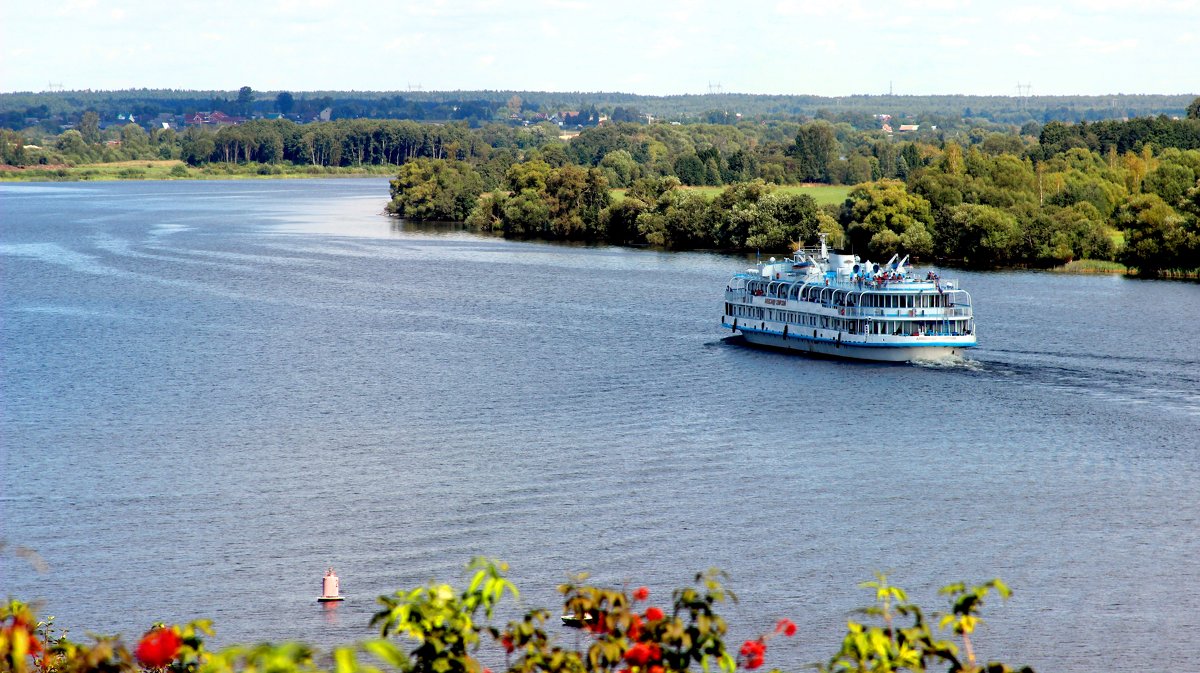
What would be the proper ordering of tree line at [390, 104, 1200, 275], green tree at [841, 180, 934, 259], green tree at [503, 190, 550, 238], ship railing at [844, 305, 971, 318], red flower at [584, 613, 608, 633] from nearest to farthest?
red flower at [584, 613, 608, 633] → ship railing at [844, 305, 971, 318] → tree line at [390, 104, 1200, 275] → green tree at [841, 180, 934, 259] → green tree at [503, 190, 550, 238]

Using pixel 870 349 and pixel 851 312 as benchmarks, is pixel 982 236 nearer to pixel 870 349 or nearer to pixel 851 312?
pixel 851 312

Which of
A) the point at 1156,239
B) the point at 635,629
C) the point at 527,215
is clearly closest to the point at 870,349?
the point at 1156,239

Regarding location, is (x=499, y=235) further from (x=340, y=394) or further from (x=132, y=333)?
(x=340, y=394)

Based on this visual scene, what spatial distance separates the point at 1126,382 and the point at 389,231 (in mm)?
119943

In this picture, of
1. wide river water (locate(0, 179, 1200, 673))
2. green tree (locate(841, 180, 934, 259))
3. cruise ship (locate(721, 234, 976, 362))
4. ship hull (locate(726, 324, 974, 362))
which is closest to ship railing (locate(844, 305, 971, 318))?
cruise ship (locate(721, 234, 976, 362))

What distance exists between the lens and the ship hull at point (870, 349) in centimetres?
8688

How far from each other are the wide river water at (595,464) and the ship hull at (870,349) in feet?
4.56

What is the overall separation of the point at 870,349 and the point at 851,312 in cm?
261

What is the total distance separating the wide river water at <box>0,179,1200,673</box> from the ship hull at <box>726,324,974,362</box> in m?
1.39

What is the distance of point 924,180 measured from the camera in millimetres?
156250

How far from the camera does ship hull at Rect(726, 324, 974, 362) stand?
86.9 meters

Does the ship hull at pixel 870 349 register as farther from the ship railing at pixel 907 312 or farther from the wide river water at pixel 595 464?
the ship railing at pixel 907 312

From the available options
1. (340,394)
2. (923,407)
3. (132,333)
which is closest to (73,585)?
(340,394)

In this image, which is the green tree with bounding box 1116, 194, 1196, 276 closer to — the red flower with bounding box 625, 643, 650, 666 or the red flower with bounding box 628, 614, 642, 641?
the red flower with bounding box 628, 614, 642, 641
